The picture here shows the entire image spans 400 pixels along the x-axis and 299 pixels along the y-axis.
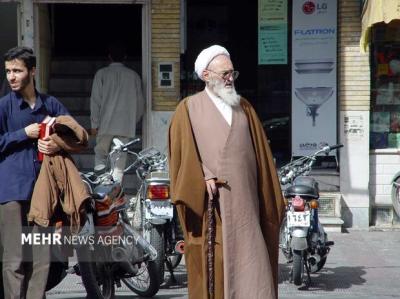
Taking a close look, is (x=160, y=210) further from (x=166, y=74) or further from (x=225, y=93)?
(x=166, y=74)

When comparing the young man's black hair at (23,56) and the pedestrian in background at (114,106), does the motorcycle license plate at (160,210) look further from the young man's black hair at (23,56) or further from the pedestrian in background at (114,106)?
the pedestrian in background at (114,106)

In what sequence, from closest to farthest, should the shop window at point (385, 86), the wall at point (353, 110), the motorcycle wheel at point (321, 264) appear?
the motorcycle wheel at point (321, 264) < the wall at point (353, 110) < the shop window at point (385, 86)

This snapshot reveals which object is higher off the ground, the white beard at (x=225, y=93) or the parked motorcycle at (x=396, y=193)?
the white beard at (x=225, y=93)

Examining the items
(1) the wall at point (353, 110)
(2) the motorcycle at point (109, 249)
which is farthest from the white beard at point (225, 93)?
(1) the wall at point (353, 110)

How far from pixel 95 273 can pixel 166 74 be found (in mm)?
4648

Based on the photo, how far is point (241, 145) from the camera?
5.78 meters

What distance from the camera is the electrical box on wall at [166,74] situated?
444 inches

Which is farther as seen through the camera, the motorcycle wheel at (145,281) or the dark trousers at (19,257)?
the motorcycle wheel at (145,281)

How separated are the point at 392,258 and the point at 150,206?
10.4ft

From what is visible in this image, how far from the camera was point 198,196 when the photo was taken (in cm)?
573

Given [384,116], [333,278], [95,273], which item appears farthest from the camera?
[384,116]

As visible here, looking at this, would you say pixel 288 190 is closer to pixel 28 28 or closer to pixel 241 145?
pixel 241 145

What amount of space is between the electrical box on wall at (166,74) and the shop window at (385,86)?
259cm

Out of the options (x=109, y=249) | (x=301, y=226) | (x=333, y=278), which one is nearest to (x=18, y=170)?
(x=109, y=249)
